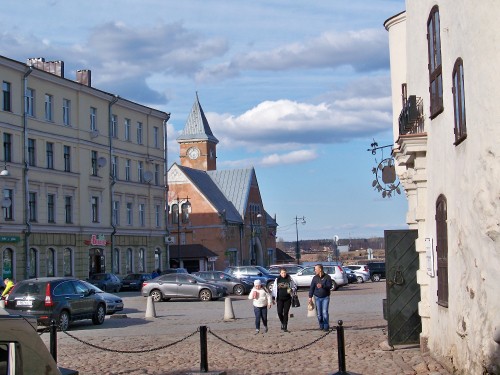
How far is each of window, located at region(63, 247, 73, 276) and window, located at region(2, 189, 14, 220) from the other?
6.20 metres

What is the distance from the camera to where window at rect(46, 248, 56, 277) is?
178 ft

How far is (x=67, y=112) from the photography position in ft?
190

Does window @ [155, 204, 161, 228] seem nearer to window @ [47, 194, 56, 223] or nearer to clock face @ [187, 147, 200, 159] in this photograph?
window @ [47, 194, 56, 223]

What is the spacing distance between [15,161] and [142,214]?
17497 mm

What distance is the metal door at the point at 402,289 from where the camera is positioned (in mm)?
17578

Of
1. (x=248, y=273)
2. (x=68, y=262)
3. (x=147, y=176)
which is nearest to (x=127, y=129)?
(x=147, y=176)

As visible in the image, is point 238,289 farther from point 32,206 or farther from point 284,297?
point 284,297

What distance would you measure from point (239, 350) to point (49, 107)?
130 feet

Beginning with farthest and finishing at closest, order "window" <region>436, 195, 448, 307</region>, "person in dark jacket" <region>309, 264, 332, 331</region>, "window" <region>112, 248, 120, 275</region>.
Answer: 1. "window" <region>112, 248, 120, 275</region>
2. "person in dark jacket" <region>309, 264, 332, 331</region>
3. "window" <region>436, 195, 448, 307</region>

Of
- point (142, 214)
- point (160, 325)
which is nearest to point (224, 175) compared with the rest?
point (142, 214)

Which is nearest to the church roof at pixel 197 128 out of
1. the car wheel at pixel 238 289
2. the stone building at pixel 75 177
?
the stone building at pixel 75 177

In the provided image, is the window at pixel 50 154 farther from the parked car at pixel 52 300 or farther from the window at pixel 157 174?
the parked car at pixel 52 300

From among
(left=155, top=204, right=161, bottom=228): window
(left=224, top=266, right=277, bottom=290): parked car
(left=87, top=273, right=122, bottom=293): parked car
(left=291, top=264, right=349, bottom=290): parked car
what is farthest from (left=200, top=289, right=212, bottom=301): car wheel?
(left=155, top=204, right=161, bottom=228): window

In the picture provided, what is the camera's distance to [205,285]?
41531 millimetres
